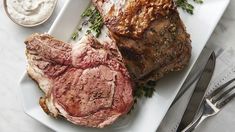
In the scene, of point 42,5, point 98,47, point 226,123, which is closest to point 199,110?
point 226,123

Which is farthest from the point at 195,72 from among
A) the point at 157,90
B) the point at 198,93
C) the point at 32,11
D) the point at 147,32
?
the point at 32,11

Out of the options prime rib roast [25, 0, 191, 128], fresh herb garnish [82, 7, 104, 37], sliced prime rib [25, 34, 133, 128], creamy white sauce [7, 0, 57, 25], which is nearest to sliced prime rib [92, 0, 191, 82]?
prime rib roast [25, 0, 191, 128]

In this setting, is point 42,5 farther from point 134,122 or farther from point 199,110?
point 199,110

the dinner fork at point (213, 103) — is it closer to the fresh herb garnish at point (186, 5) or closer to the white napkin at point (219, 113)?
the white napkin at point (219, 113)

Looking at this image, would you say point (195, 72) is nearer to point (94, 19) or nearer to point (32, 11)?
point (94, 19)

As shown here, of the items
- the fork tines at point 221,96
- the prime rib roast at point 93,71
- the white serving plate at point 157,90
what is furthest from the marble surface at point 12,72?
the fork tines at point 221,96

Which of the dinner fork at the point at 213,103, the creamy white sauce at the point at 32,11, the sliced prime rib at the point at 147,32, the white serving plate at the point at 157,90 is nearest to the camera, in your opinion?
the sliced prime rib at the point at 147,32
